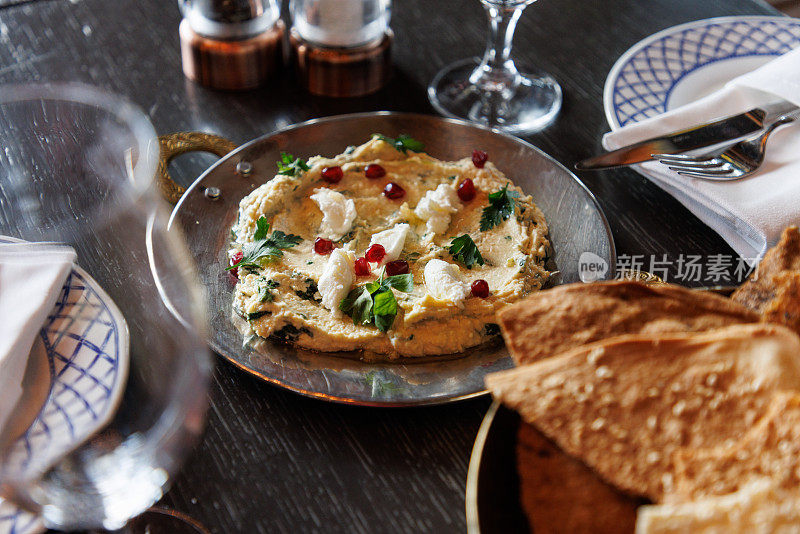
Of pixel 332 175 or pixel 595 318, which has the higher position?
pixel 595 318

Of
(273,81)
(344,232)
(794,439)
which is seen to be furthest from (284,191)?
(794,439)

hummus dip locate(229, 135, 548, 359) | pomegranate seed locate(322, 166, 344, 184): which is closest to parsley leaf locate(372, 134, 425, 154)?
hummus dip locate(229, 135, 548, 359)

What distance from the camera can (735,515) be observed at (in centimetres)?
69

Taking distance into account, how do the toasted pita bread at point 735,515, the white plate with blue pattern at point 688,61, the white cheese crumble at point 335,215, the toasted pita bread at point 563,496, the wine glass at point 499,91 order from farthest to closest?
1. the wine glass at point 499,91
2. the white plate with blue pattern at point 688,61
3. the white cheese crumble at point 335,215
4. the toasted pita bread at point 563,496
5. the toasted pita bread at point 735,515

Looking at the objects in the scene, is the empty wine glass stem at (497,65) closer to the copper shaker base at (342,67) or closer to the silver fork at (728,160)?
the copper shaker base at (342,67)

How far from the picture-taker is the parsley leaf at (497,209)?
1368 millimetres

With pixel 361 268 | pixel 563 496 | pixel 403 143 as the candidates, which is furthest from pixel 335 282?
pixel 563 496

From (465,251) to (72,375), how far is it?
2.15 ft

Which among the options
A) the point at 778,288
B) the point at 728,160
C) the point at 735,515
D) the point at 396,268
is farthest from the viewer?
the point at 728,160

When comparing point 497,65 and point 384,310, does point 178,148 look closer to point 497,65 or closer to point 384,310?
point 384,310

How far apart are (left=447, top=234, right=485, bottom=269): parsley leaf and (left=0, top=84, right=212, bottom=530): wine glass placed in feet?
1.43

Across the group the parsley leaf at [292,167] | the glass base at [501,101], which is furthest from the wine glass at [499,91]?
the parsley leaf at [292,167]

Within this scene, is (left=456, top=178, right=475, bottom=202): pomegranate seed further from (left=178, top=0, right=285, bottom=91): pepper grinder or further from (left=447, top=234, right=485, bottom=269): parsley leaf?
(left=178, top=0, right=285, bottom=91): pepper grinder

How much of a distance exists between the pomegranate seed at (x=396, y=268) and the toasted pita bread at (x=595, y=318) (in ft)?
1.35
